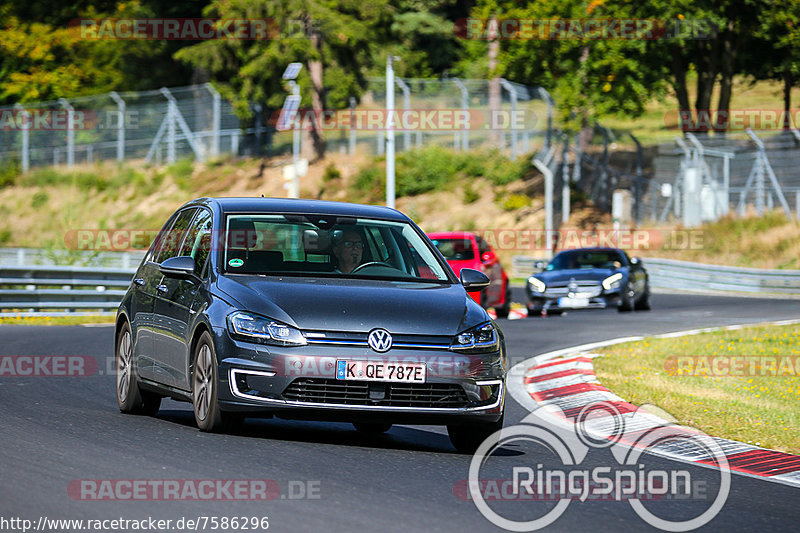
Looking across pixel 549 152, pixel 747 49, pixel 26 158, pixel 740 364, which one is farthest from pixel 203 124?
pixel 740 364

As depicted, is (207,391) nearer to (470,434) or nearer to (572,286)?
(470,434)

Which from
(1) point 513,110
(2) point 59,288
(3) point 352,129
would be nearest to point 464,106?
(1) point 513,110

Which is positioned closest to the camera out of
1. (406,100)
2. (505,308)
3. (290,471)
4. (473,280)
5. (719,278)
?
(290,471)

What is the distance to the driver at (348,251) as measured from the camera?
9.84 m

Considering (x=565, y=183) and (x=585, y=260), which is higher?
(x=565, y=183)

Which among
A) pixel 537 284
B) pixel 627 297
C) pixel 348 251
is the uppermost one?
pixel 348 251

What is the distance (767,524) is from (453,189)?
50.7 meters

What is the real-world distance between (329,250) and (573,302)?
18010 mm

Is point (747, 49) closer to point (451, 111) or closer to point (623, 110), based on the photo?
point (623, 110)

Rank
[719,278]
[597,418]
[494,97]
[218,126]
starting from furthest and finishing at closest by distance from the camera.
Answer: [218,126], [494,97], [719,278], [597,418]

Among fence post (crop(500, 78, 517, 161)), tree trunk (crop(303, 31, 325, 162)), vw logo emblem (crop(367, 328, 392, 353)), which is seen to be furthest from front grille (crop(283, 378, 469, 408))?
tree trunk (crop(303, 31, 325, 162))

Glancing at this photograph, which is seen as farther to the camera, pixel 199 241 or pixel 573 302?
pixel 573 302

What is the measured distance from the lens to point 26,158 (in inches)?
2483

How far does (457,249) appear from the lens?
26203mm
